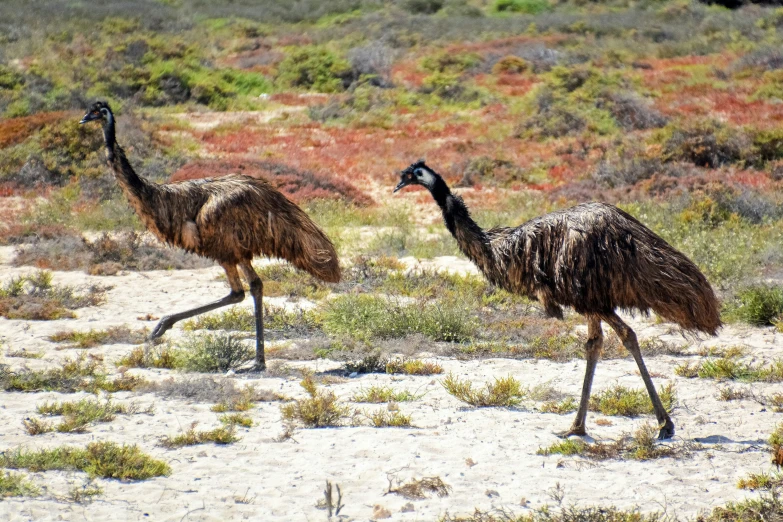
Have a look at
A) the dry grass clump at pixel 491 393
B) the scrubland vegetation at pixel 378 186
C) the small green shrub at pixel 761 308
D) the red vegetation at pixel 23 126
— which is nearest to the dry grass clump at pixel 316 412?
the scrubland vegetation at pixel 378 186

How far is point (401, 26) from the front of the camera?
43.1 metres

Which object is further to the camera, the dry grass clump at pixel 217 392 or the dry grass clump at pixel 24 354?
the dry grass clump at pixel 24 354

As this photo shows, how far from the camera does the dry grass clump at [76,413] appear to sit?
21.4ft

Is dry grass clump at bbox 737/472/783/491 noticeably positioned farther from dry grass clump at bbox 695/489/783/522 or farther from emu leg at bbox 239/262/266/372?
emu leg at bbox 239/262/266/372

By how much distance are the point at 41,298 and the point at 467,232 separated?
18.8 ft

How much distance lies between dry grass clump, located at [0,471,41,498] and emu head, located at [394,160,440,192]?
316 centimetres

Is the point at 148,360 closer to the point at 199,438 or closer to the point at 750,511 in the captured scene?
the point at 199,438

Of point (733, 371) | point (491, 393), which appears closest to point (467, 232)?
point (491, 393)

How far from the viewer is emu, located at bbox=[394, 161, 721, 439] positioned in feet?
20.7

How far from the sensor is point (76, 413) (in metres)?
6.80

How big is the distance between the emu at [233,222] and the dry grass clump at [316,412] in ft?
4.93

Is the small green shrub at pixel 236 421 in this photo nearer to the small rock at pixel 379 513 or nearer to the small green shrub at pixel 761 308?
the small rock at pixel 379 513

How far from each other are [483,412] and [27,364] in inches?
155

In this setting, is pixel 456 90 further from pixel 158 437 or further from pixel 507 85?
pixel 158 437
